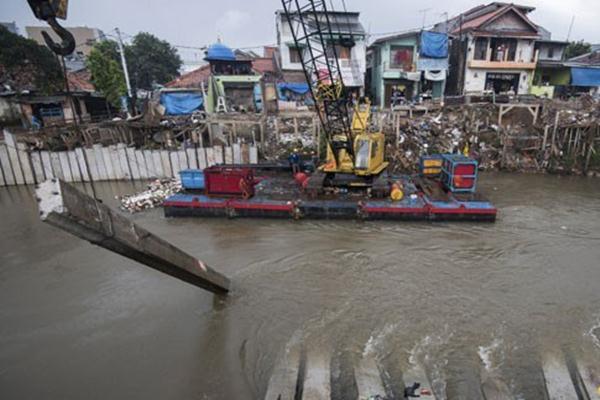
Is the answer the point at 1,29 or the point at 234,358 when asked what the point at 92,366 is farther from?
the point at 1,29

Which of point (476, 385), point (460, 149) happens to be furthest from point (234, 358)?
point (460, 149)

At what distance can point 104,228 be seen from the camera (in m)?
3.33

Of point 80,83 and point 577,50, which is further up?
point 577,50

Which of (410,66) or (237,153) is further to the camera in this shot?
(410,66)

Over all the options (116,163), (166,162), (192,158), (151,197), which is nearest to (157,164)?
(166,162)

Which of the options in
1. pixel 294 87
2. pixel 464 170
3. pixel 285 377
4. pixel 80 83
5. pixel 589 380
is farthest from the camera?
pixel 80 83

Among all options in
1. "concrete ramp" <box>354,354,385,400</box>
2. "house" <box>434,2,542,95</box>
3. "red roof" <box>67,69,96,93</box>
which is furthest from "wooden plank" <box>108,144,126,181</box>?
"house" <box>434,2,542,95</box>

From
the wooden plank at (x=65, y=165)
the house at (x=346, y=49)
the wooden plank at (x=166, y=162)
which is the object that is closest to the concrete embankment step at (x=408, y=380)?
the wooden plank at (x=166, y=162)

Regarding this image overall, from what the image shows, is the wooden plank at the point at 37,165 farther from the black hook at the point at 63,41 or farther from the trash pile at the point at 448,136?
the trash pile at the point at 448,136

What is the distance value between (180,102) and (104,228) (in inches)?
919

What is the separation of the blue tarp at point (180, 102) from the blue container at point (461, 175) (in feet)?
62.5

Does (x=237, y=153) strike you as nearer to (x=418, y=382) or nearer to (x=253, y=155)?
(x=253, y=155)

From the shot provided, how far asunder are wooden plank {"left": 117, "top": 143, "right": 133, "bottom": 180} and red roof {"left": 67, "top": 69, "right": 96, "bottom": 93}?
1167 centimetres

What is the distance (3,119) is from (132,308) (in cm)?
2293
